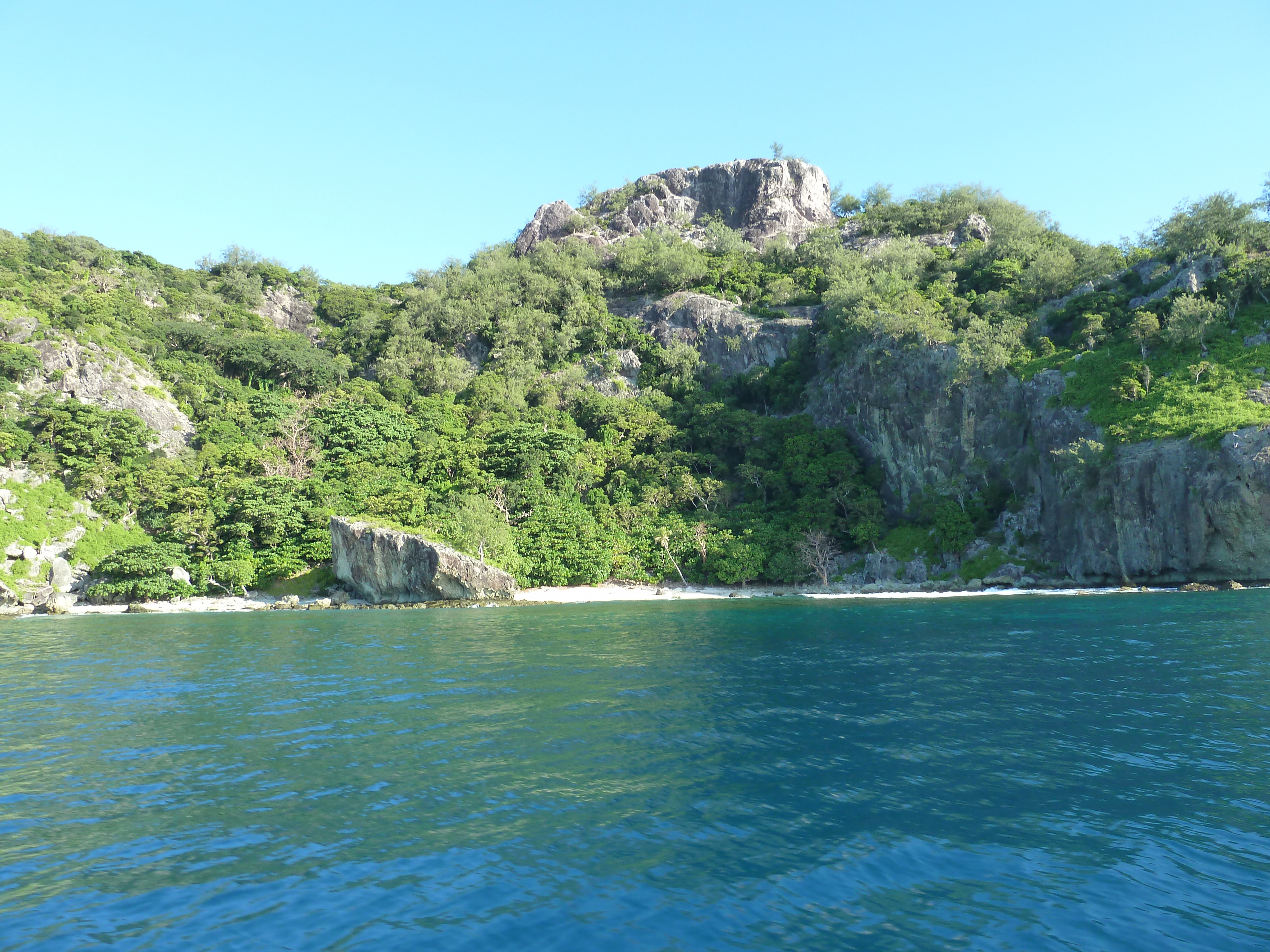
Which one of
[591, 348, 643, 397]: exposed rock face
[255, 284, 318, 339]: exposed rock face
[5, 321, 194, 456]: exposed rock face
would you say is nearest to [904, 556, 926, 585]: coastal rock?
[591, 348, 643, 397]: exposed rock face

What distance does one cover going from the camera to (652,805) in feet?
37.8

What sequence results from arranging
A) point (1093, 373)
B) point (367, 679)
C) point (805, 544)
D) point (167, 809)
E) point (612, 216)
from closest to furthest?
1. point (167, 809)
2. point (367, 679)
3. point (1093, 373)
4. point (805, 544)
5. point (612, 216)

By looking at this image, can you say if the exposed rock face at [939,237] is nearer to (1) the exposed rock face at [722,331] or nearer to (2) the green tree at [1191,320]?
(1) the exposed rock face at [722,331]

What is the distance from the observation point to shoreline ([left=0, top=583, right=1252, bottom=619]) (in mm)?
51844

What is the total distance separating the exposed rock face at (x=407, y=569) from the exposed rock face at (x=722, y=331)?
48453 millimetres

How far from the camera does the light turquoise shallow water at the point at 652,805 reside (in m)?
7.80

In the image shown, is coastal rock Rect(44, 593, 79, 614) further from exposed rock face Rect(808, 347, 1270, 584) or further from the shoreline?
exposed rock face Rect(808, 347, 1270, 584)

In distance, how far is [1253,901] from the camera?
313 inches

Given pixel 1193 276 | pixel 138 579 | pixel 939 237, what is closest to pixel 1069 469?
pixel 1193 276

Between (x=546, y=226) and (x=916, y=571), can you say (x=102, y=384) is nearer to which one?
(x=546, y=226)

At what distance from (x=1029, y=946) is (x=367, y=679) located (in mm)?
20706

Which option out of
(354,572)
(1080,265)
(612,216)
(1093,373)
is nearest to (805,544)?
(1093,373)

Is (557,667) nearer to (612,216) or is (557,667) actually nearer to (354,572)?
(354,572)

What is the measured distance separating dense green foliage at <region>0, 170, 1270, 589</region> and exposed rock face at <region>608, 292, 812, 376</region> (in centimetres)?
258
